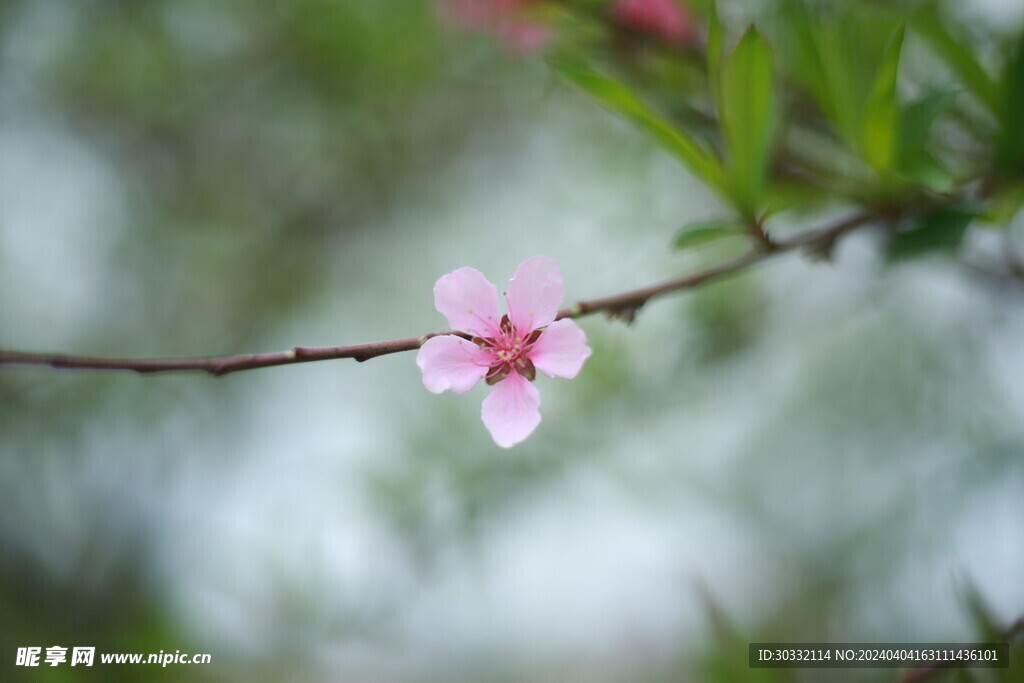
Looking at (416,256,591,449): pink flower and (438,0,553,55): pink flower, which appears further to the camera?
(438,0,553,55): pink flower

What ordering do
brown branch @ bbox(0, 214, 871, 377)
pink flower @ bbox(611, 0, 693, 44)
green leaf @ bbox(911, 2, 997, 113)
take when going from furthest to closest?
pink flower @ bbox(611, 0, 693, 44), green leaf @ bbox(911, 2, 997, 113), brown branch @ bbox(0, 214, 871, 377)

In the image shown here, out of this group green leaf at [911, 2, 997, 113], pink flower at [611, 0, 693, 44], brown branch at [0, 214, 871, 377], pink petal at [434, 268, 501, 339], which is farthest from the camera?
pink flower at [611, 0, 693, 44]

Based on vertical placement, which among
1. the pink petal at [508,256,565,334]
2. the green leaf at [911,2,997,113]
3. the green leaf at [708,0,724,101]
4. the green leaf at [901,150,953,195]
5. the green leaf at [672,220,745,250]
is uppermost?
the green leaf at [911,2,997,113]

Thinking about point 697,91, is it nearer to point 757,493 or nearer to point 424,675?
point 757,493

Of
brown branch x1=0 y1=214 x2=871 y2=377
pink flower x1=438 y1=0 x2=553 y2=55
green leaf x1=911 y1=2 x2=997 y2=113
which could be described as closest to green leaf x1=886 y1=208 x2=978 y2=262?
green leaf x1=911 y1=2 x2=997 y2=113

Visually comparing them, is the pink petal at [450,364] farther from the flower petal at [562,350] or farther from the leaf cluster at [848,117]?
the leaf cluster at [848,117]

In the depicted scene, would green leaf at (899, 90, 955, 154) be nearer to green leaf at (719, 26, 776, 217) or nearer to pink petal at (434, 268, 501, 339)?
green leaf at (719, 26, 776, 217)

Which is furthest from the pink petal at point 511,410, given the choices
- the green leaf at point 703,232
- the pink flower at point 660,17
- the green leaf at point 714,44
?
the pink flower at point 660,17
